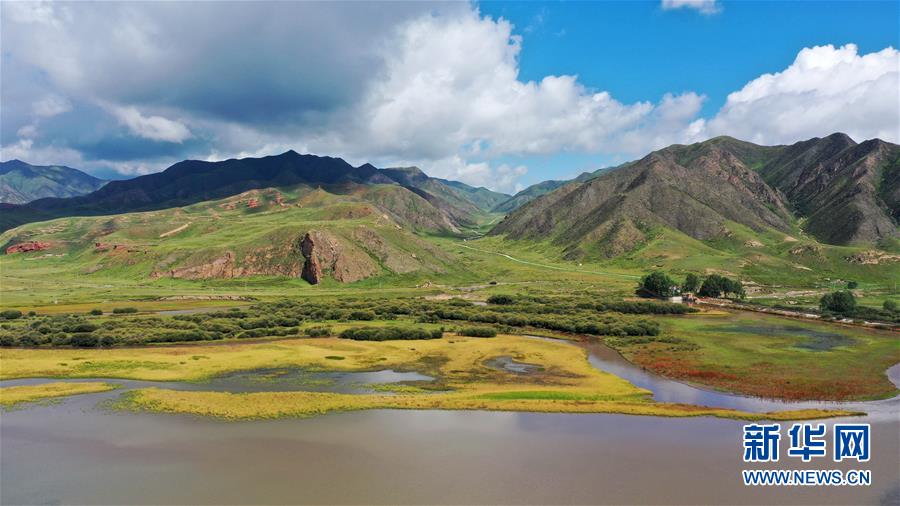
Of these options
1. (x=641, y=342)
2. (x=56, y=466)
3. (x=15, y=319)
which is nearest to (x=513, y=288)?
(x=641, y=342)

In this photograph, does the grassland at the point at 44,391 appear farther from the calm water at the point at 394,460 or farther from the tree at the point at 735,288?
the tree at the point at 735,288

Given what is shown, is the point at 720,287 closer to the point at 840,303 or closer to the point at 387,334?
the point at 840,303

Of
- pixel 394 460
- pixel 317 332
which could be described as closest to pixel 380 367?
pixel 317 332

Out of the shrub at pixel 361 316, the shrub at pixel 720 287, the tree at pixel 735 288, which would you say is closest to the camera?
the shrub at pixel 361 316

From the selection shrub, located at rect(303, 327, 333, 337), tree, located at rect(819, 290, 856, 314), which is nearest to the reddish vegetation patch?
shrub, located at rect(303, 327, 333, 337)

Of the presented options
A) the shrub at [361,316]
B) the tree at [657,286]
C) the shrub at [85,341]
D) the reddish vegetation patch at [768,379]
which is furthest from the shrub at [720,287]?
the shrub at [85,341]

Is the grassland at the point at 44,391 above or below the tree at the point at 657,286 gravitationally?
below
